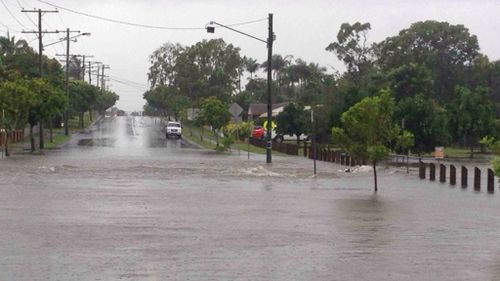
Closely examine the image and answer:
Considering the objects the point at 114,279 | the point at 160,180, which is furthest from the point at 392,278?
the point at 160,180

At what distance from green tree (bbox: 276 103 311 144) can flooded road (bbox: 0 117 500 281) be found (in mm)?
42411

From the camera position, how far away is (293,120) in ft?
258

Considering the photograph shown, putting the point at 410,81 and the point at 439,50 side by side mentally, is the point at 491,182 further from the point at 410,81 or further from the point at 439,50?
the point at 439,50

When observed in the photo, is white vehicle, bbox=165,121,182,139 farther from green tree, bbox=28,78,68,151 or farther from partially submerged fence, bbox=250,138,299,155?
green tree, bbox=28,78,68,151

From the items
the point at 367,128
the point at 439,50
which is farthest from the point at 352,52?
the point at 367,128

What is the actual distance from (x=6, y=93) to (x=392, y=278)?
42887 millimetres

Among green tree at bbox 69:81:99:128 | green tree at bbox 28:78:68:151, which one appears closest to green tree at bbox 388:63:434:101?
green tree at bbox 69:81:99:128

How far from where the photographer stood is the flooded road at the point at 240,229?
13.3 meters

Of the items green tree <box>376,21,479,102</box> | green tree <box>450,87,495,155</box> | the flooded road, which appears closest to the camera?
the flooded road

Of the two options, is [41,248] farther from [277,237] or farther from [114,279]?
[277,237]

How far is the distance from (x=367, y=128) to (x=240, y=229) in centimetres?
1384

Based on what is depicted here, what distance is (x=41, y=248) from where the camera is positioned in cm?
1512

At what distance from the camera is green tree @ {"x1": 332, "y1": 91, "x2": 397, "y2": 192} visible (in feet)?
103

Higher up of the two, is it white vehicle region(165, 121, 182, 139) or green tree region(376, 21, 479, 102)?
green tree region(376, 21, 479, 102)
